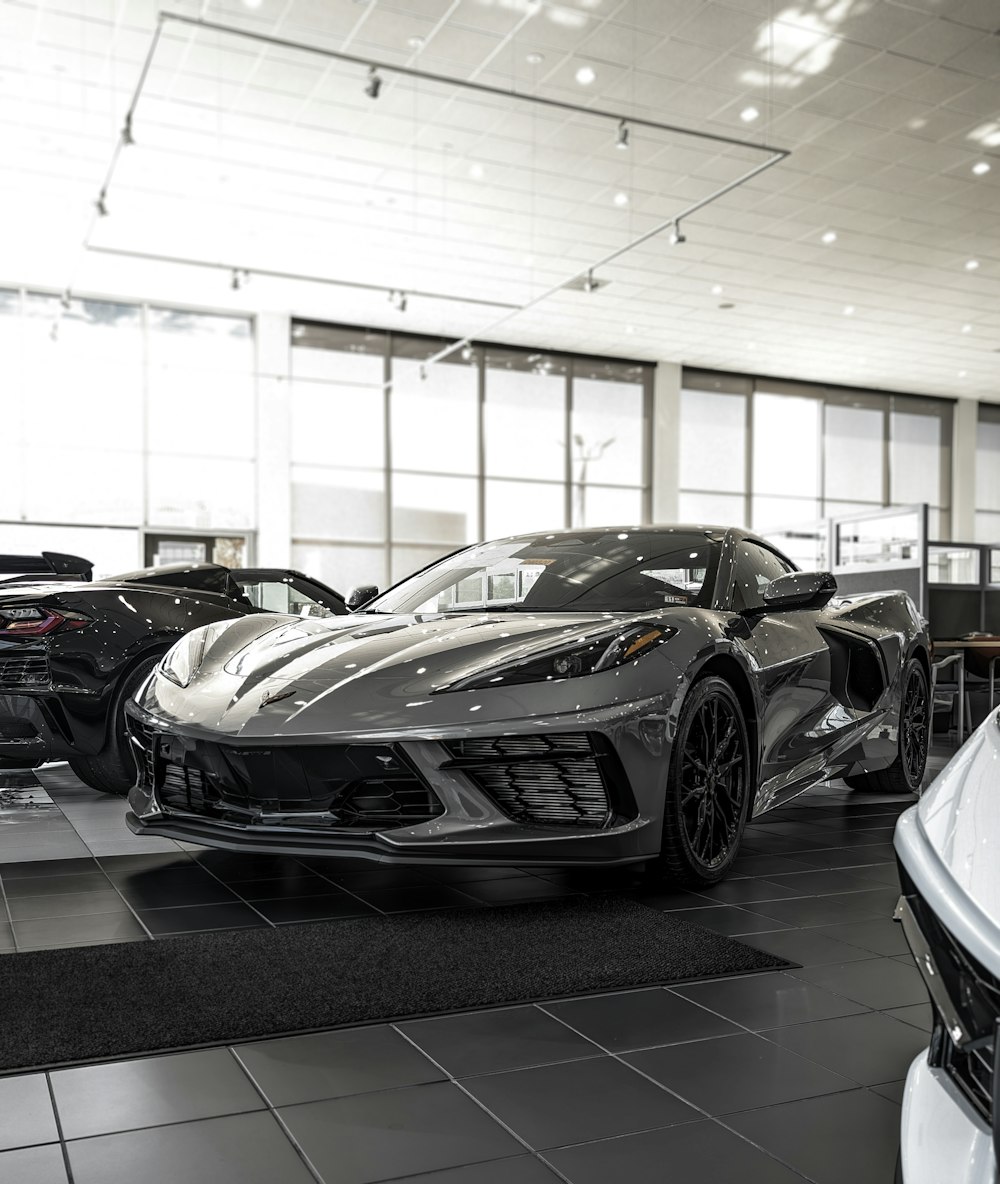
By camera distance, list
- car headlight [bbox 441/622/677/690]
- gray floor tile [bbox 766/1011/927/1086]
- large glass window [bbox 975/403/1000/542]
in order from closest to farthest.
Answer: gray floor tile [bbox 766/1011/927/1086], car headlight [bbox 441/622/677/690], large glass window [bbox 975/403/1000/542]

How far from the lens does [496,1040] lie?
2.19 meters

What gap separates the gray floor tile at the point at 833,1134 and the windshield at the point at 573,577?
1.89 metres

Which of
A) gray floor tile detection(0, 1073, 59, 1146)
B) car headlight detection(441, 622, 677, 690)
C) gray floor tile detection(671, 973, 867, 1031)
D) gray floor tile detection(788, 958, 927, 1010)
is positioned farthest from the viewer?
car headlight detection(441, 622, 677, 690)

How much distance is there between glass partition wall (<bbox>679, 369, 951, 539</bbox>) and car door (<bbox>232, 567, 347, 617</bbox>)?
14061 millimetres

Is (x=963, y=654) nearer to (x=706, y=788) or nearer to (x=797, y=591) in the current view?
(x=797, y=591)

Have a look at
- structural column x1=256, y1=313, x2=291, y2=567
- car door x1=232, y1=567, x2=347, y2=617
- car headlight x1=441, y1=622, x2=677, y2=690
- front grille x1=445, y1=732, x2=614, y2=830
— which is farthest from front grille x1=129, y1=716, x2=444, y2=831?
structural column x1=256, y1=313, x2=291, y2=567

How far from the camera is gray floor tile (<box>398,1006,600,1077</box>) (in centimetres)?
208

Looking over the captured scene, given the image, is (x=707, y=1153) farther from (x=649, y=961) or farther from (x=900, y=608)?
(x=900, y=608)

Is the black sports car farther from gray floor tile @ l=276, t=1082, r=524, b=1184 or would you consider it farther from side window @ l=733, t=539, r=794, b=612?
gray floor tile @ l=276, t=1082, r=524, b=1184

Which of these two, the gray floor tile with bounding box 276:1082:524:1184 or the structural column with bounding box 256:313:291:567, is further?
the structural column with bounding box 256:313:291:567

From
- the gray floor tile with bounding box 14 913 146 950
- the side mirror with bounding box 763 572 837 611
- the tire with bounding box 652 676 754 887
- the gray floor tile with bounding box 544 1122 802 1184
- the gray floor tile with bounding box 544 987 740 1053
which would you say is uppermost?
the side mirror with bounding box 763 572 837 611

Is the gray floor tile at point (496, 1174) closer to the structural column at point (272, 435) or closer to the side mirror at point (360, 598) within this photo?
the side mirror at point (360, 598)

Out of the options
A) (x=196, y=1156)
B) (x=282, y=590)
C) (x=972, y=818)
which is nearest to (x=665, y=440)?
(x=282, y=590)

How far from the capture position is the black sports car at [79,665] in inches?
178
